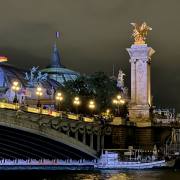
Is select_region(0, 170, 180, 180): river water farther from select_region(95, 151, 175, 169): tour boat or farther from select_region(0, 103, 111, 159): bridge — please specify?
select_region(95, 151, 175, 169): tour boat

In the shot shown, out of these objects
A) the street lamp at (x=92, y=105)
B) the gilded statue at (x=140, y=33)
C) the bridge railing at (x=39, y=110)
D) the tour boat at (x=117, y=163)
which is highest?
the gilded statue at (x=140, y=33)

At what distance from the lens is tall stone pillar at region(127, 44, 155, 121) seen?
111 meters

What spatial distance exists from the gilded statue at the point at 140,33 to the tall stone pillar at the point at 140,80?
182 cm

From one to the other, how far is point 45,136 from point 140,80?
39260mm

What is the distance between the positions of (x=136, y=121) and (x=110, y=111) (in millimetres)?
10477

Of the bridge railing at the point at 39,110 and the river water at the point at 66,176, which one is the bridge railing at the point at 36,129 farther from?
the river water at the point at 66,176

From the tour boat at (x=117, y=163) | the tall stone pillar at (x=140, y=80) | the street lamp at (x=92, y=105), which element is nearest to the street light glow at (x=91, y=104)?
the street lamp at (x=92, y=105)

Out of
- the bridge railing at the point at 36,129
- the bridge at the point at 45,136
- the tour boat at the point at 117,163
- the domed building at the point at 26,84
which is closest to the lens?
the bridge railing at the point at 36,129

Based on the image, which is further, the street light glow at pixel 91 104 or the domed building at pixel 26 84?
the domed building at pixel 26 84

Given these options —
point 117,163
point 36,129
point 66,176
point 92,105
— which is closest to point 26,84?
point 92,105

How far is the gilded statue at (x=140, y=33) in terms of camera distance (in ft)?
372

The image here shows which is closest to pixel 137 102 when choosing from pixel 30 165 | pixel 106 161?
pixel 106 161

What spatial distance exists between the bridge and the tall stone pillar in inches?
666

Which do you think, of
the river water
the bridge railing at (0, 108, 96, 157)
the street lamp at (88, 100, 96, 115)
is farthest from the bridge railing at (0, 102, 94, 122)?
the street lamp at (88, 100, 96, 115)
